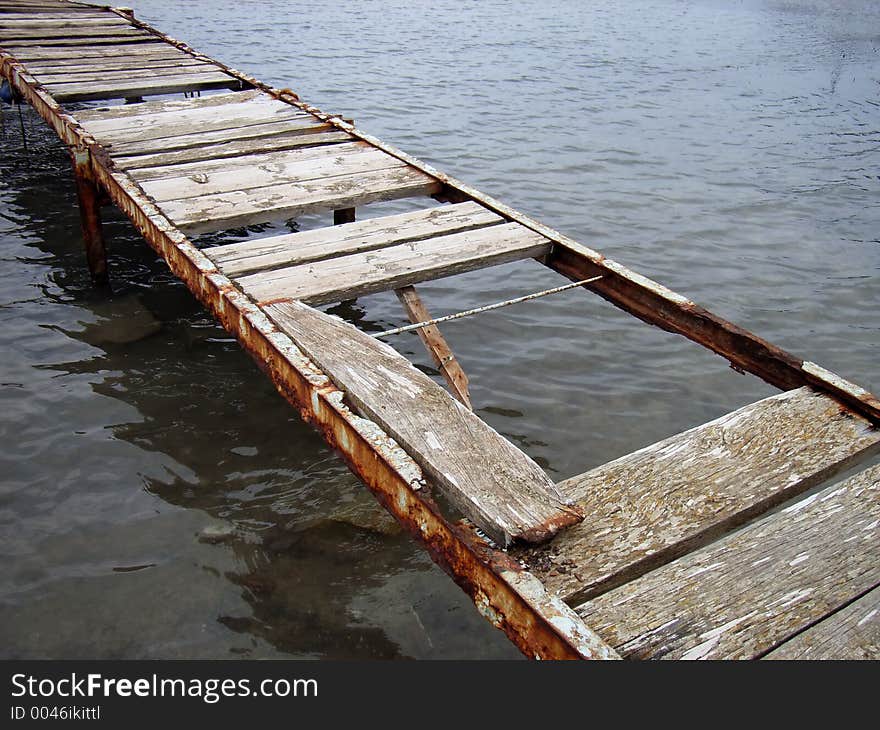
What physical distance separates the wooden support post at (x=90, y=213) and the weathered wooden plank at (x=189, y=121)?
0.40 metres

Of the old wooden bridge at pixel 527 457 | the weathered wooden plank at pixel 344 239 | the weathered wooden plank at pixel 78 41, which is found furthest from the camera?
the weathered wooden plank at pixel 78 41

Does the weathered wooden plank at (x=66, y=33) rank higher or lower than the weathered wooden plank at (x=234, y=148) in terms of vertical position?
higher

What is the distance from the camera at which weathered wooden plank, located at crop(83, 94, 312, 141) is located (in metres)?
7.29

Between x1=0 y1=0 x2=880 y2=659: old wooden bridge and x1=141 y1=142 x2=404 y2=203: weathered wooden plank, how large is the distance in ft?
0.09

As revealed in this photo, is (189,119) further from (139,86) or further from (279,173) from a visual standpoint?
(279,173)

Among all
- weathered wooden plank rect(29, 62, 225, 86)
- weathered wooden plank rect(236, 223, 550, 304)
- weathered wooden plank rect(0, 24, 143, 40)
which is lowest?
weathered wooden plank rect(236, 223, 550, 304)

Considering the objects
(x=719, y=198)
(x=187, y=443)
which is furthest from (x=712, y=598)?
(x=719, y=198)

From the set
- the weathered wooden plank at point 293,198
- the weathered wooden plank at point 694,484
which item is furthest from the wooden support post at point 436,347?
the weathered wooden plank at point 694,484

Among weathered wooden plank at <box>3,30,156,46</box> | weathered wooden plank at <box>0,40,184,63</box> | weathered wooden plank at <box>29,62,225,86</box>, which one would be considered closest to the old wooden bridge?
weathered wooden plank at <box>29,62,225,86</box>

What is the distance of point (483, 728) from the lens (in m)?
2.88

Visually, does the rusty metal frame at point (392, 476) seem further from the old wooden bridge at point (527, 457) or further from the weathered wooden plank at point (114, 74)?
the weathered wooden plank at point (114, 74)

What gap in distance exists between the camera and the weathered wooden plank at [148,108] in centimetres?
776

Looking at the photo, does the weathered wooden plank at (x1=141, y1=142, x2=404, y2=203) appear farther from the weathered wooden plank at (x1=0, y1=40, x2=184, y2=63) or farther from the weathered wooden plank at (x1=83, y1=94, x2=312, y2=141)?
the weathered wooden plank at (x1=0, y1=40, x2=184, y2=63)

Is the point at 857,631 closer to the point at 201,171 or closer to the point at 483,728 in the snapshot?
the point at 483,728
